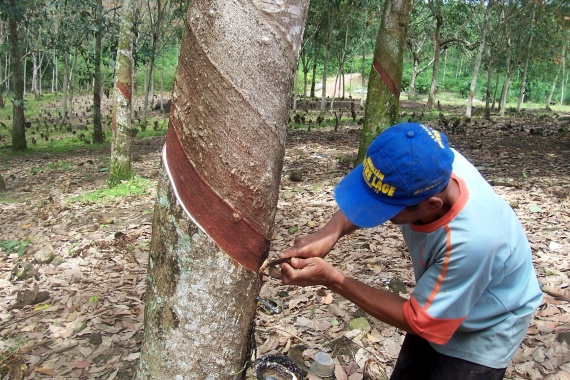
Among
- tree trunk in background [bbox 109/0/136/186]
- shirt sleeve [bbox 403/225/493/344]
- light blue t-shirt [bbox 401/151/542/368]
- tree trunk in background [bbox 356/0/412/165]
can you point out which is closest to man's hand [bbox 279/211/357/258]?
light blue t-shirt [bbox 401/151/542/368]

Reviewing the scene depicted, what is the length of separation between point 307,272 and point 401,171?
0.54m

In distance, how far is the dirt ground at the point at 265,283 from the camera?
2.89 m

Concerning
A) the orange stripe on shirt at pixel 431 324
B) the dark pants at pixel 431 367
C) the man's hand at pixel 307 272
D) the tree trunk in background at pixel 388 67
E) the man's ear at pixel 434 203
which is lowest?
the dark pants at pixel 431 367

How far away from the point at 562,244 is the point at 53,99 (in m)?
35.3

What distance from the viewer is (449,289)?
1.54 metres

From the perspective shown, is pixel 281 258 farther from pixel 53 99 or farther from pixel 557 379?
pixel 53 99

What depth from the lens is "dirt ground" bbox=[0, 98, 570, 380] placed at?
9.47 ft

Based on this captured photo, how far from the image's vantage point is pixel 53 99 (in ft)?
107

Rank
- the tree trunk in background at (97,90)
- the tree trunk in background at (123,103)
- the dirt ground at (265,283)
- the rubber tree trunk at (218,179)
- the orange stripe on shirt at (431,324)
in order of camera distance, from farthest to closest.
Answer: the tree trunk in background at (97,90) → the tree trunk in background at (123,103) → the dirt ground at (265,283) → the orange stripe on shirt at (431,324) → the rubber tree trunk at (218,179)

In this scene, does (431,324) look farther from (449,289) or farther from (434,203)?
(434,203)

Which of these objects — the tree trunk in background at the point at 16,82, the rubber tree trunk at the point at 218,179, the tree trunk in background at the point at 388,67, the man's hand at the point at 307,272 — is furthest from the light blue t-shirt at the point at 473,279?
the tree trunk in background at the point at 16,82

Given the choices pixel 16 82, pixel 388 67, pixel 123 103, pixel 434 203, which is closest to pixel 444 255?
pixel 434 203

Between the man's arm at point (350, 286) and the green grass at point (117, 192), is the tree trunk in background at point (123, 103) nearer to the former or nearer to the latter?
the green grass at point (117, 192)

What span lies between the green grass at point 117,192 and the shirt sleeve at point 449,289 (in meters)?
5.84
